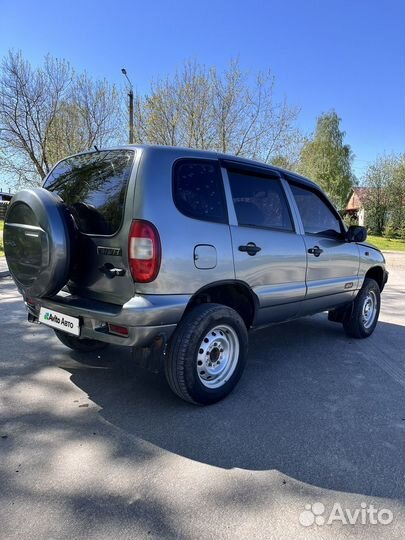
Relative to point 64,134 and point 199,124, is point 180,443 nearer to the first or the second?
point 199,124

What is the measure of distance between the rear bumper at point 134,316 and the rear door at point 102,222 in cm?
10

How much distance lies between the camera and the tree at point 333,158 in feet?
135

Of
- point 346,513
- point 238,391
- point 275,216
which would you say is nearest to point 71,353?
point 238,391

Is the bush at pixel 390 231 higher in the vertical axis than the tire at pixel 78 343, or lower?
higher

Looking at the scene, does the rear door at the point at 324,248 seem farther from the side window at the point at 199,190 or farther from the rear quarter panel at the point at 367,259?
the side window at the point at 199,190

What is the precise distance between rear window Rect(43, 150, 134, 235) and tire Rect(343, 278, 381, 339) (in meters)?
3.48

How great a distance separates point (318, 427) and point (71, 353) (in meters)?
2.61

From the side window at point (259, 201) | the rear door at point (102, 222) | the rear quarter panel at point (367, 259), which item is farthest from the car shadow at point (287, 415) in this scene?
the side window at point (259, 201)

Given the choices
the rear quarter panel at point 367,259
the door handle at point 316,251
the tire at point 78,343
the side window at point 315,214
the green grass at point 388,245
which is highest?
the side window at point 315,214

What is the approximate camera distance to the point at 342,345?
5070 mm

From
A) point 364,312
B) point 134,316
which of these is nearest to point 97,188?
point 134,316

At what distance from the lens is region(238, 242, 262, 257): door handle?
11.1 feet

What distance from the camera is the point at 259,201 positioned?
3764 mm

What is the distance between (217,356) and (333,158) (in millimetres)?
42346
